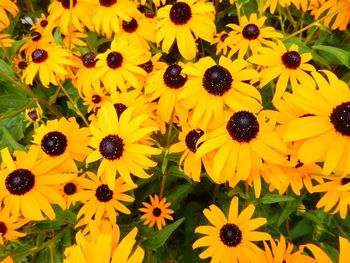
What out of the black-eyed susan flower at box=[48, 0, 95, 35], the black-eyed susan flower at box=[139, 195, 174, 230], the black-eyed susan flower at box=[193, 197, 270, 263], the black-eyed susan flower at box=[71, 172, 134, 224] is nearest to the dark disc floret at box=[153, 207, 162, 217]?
the black-eyed susan flower at box=[139, 195, 174, 230]

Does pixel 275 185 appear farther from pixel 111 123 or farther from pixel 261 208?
pixel 111 123

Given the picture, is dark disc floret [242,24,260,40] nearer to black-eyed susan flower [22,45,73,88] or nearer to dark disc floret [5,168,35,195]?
black-eyed susan flower [22,45,73,88]

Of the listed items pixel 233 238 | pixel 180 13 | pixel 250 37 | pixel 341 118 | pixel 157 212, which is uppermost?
pixel 341 118

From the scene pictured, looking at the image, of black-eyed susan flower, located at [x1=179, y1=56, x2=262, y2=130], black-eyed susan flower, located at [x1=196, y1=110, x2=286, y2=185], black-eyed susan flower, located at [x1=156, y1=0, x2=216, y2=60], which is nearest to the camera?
black-eyed susan flower, located at [x1=196, y1=110, x2=286, y2=185]

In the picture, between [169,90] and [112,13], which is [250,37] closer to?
[169,90]

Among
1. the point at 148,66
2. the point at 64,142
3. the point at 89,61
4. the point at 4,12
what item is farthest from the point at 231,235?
the point at 4,12

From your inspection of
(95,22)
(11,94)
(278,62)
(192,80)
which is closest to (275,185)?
(192,80)
